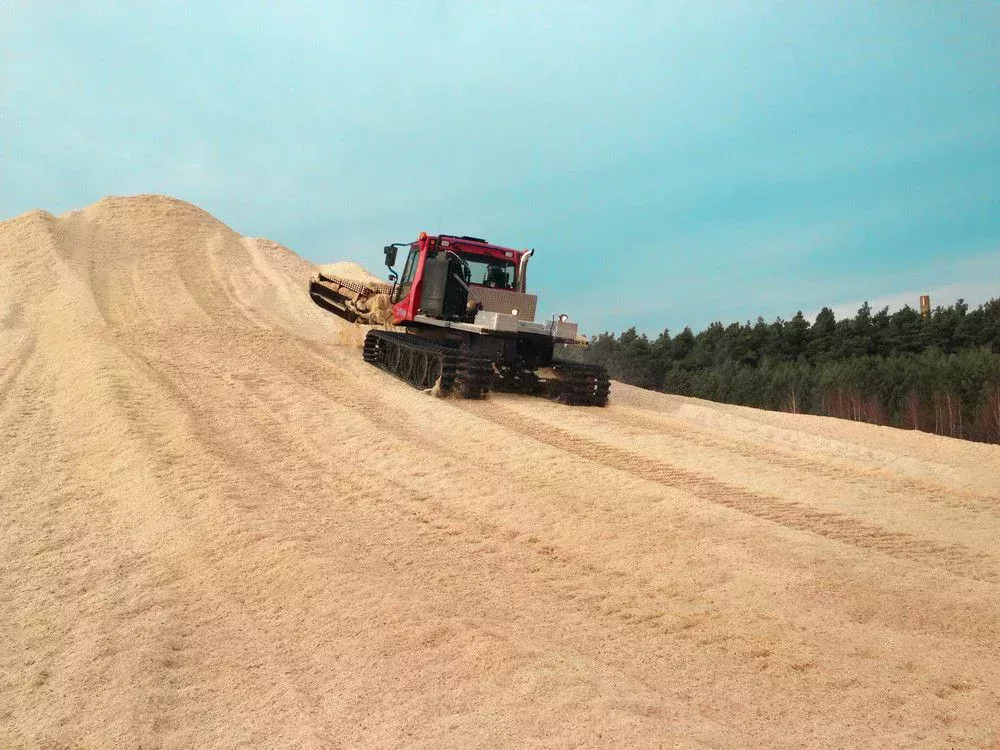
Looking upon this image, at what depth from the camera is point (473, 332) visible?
13125 millimetres

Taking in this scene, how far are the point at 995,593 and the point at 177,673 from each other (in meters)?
5.15

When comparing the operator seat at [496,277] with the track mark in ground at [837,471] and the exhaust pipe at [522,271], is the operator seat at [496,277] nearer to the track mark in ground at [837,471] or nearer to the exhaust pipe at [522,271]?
the exhaust pipe at [522,271]

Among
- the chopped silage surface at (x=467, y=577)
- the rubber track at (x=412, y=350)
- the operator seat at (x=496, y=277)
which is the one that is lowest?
the chopped silage surface at (x=467, y=577)

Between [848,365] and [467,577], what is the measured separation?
19053 millimetres

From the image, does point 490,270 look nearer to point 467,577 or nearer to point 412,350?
point 412,350

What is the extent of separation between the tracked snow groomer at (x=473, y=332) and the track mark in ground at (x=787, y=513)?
2829 mm

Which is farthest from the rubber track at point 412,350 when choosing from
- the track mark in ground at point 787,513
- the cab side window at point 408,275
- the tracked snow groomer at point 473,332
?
the track mark in ground at point 787,513

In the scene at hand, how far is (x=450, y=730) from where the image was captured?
3.69 m

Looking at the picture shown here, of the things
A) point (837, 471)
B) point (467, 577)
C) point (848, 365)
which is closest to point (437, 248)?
point (837, 471)

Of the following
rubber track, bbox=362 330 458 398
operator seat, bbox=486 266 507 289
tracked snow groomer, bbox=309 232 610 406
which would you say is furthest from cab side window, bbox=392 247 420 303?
operator seat, bbox=486 266 507 289

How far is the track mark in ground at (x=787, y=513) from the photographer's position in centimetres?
594

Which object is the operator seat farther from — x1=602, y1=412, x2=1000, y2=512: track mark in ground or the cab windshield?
x1=602, y1=412, x2=1000, y2=512: track mark in ground

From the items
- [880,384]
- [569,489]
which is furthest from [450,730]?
[880,384]

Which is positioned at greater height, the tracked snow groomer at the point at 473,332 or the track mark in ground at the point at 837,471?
the tracked snow groomer at the point at 473,332
